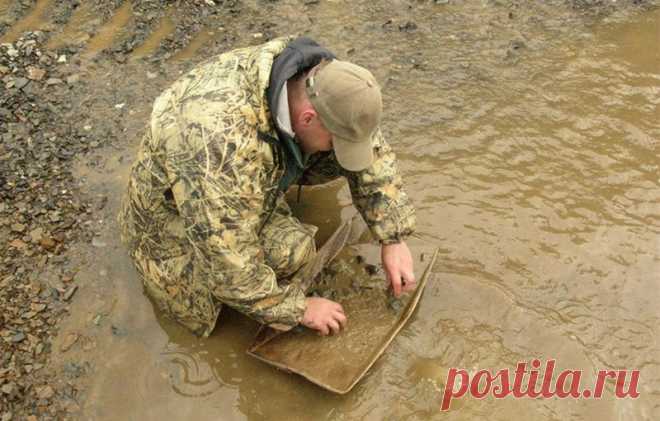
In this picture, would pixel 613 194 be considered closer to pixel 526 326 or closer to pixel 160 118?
pixel 526 326

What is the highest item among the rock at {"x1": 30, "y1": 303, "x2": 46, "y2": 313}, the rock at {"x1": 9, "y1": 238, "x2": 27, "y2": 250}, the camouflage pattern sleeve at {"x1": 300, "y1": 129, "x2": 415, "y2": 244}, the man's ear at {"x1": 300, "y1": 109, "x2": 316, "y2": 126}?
the man's ear at {"x1": 300, "y1": 109, "x2": 316, "y2": 126}

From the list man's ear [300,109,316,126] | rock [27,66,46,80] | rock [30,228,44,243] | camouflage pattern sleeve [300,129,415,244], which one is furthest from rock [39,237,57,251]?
man's ear [300,109,316,126]

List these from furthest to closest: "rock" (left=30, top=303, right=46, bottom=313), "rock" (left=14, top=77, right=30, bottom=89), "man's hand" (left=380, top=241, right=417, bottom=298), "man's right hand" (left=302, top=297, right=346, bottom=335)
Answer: "rock" (left=14, top=77, right=30, bottom=89), "rock" (left=30, top=303, right=46, bottom=313), "man's hand" (left=380, top=241, right=417, bottom=298), "man's right hand" (left=302, top=297, right=346, bottom=335)

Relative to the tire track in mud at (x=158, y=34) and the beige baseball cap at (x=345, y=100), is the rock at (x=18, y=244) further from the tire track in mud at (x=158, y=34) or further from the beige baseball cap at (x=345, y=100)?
the beige baseball cap at (x=345, y=100)

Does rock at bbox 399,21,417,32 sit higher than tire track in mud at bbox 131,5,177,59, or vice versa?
rock at bbox 399,21,417,32

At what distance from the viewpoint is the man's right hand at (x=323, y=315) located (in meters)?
2.82

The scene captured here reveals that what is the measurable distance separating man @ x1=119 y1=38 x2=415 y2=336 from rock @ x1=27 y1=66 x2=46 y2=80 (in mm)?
2284

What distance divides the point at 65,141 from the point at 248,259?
2.31 m

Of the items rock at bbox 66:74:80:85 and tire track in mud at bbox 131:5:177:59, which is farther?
tire track in mud at bbox 131:5:177:59

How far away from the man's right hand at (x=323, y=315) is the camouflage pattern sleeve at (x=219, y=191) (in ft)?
1.32

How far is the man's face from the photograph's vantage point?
2299 mm

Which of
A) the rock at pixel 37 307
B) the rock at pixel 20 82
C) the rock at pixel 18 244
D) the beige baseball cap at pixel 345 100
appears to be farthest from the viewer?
the rock at pixel 20 82

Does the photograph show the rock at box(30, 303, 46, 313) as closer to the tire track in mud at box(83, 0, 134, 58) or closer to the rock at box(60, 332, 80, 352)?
the rock at box(60, 332, 80, 352)

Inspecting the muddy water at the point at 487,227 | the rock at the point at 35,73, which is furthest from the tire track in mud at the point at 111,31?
the muddy water at the point at 487,227
